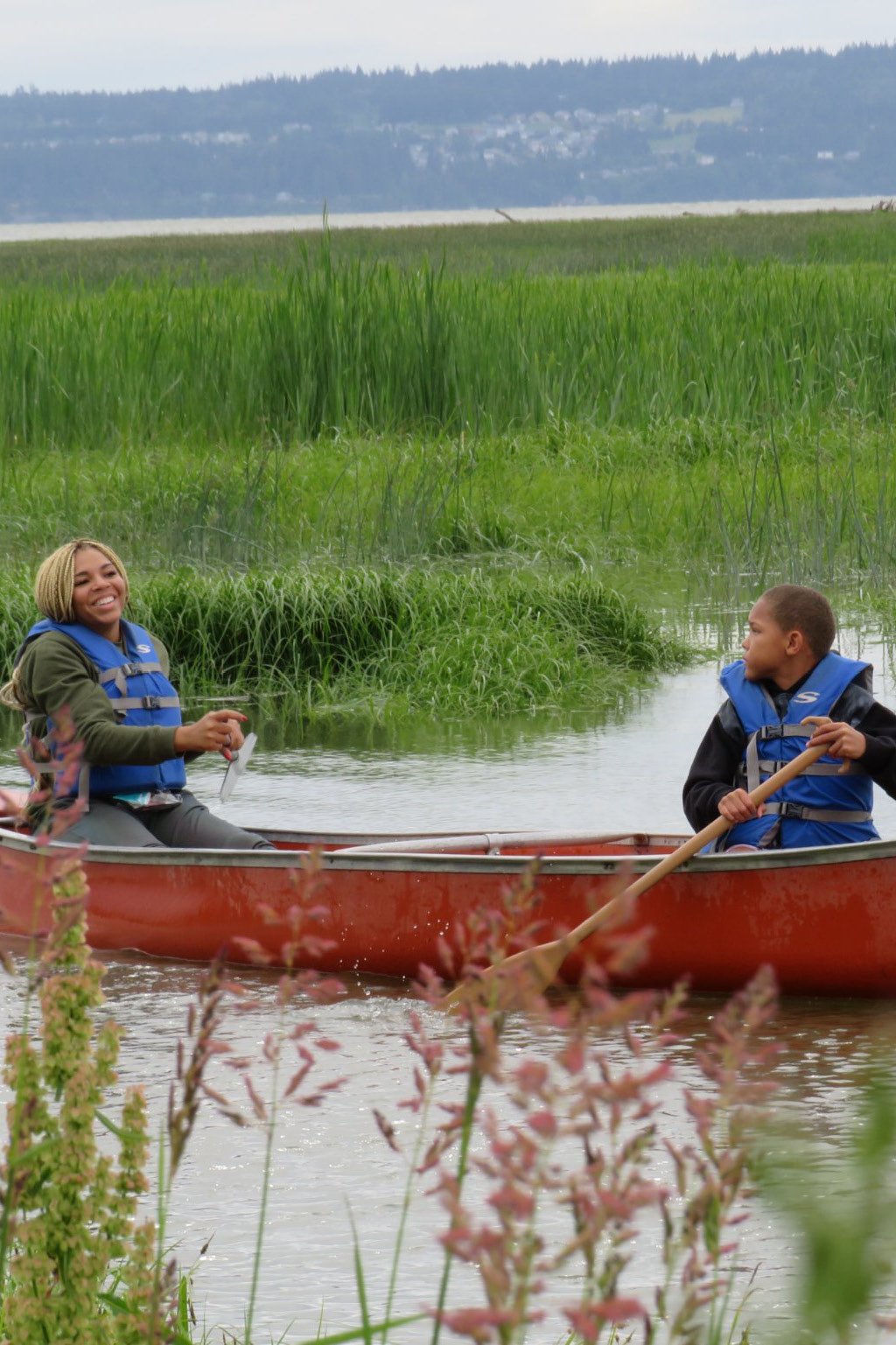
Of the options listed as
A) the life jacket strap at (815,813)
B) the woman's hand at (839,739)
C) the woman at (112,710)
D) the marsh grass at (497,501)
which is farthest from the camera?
the marsh grass at (497,501)

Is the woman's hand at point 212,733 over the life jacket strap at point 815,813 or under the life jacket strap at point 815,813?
over

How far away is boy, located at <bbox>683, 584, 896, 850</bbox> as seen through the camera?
15.0 feet

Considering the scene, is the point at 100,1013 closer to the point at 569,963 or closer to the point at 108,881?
the point at 108,881

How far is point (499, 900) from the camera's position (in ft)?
15.2

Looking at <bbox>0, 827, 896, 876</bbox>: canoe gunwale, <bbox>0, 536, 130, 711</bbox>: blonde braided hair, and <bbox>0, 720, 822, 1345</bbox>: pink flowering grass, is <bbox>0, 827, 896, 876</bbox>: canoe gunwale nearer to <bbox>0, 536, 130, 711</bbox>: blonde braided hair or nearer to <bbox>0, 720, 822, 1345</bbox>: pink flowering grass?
<bbox>0, 536, 130, 711</bbox>: blonde braided hair

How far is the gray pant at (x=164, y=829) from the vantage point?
518 cm

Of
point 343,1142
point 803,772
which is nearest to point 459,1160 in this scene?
point 343,1142

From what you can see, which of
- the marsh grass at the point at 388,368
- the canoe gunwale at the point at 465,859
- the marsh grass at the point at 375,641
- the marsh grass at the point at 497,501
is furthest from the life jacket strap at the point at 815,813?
the marsh grass at the point at 388,368

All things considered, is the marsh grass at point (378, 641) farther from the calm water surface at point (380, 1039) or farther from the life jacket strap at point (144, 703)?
the life jacket strap at point (144, 703)

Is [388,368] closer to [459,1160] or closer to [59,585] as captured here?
[59,585]

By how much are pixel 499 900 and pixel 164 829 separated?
3.78ft

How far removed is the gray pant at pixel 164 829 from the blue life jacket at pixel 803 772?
1306mm

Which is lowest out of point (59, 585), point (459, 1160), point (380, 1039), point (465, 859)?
point (380, 1039)

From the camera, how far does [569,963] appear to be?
476 cm
